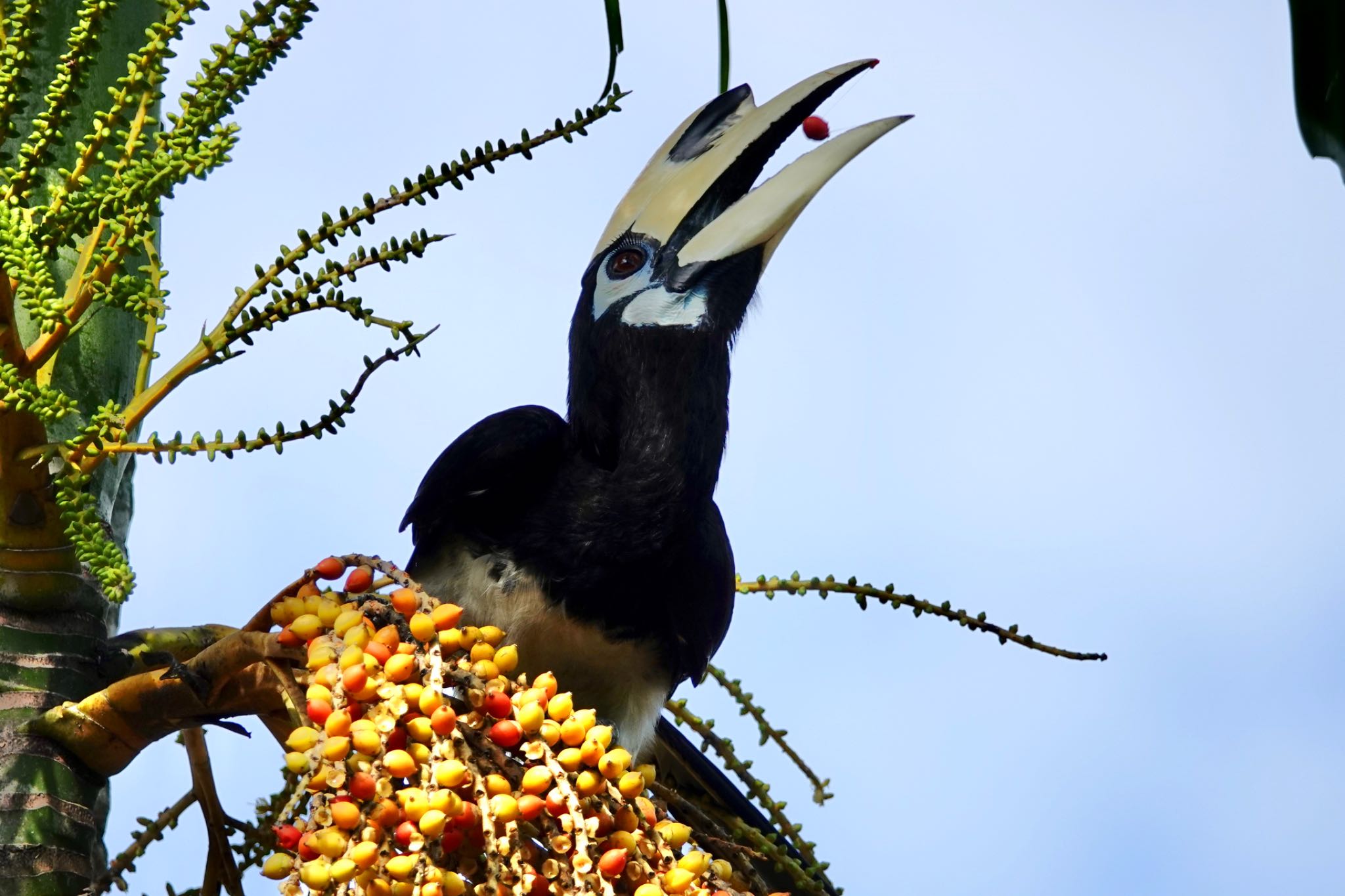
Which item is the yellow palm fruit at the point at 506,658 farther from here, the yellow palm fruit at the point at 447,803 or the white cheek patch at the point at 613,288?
the white cheek patch at the point at 613,288

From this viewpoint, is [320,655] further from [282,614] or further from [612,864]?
[612,864]

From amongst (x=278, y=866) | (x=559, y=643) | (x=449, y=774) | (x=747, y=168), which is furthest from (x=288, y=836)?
(x=747, y=168)

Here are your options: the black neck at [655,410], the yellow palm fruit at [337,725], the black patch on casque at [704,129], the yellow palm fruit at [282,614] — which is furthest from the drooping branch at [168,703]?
the black patch on casque at [704,129]

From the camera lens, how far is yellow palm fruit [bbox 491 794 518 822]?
95cm

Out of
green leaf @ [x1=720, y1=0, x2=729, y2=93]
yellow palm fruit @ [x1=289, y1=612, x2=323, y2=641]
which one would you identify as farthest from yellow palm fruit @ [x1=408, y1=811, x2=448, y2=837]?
green leaf @ [x1=720, y1=0, x2=729, y2=93]

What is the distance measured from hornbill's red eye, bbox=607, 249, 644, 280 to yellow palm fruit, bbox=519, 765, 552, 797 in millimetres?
658

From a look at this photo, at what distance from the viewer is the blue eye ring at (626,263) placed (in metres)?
1.51

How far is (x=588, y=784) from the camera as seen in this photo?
100 cm

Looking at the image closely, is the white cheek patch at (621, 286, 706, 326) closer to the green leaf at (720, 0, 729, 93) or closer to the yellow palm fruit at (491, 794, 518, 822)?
the green leaf at (720, 0, 729, 93)

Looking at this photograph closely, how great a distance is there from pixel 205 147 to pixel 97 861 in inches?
25.3

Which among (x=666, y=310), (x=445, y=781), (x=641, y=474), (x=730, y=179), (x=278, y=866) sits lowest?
(x=278, y=866)

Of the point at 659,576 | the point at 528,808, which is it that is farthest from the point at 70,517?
the point at 659,576

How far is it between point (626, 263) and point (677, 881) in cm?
72

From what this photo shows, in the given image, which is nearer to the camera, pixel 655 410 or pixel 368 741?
pixel 368 741
